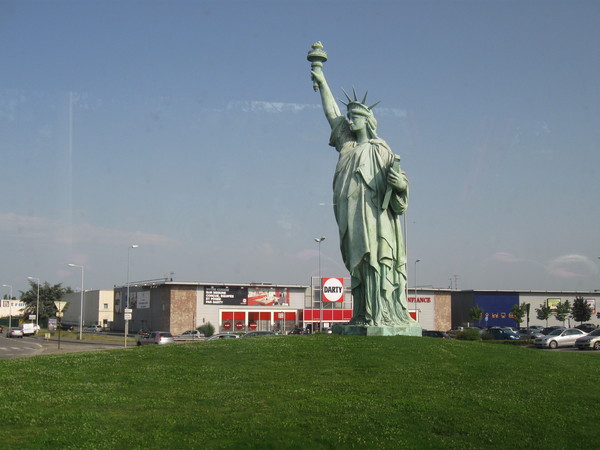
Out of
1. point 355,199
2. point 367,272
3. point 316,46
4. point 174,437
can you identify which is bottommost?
point 174,437

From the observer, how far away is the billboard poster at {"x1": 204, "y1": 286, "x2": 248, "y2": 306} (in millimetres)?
66000

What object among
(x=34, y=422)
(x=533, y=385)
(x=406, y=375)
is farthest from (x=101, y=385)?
(x=533, y=385)

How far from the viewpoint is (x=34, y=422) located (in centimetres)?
1120

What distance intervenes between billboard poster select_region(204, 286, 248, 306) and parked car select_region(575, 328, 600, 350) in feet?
130

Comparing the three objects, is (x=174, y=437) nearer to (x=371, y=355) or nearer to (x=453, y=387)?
(x=453, y=387)

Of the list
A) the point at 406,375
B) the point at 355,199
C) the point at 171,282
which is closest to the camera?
the point at 406,375

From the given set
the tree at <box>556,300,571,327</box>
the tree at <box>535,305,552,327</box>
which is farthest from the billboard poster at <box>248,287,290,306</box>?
the tree at <box>556,300,571,327</box>

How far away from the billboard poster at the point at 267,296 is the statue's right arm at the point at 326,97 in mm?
45536

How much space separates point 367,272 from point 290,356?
19.0 ft

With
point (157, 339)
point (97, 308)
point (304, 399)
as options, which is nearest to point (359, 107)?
point (304, 399)

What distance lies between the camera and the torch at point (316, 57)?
2458 centimetres

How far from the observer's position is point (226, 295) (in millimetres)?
66812

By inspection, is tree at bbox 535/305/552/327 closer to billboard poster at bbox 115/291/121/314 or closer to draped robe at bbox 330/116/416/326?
billboard poster at bbox 115/291/121/314

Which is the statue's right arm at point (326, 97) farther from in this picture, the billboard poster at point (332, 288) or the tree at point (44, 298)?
the tree at point (44, 298)
